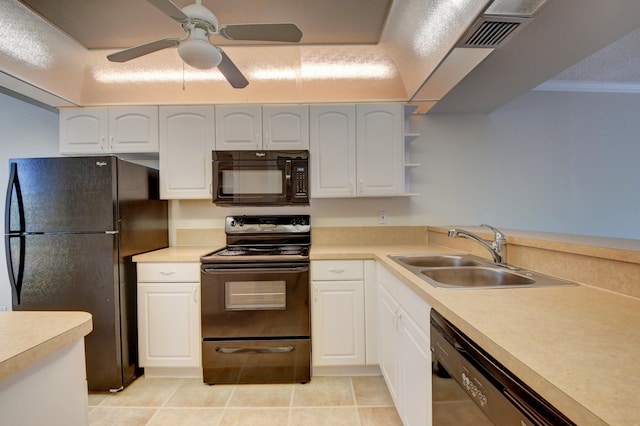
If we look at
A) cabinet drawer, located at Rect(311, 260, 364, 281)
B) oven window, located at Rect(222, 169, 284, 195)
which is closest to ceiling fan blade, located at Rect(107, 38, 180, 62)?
oven window, located at Rect(222, 169, 284, 195)

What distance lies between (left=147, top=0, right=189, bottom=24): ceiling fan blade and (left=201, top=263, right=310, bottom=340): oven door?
145 cm

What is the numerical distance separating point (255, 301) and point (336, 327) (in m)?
0.61

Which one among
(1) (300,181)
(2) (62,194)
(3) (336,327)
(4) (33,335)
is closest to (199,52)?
(1) (300,181)

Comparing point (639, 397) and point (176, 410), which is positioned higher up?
point (639, 397)

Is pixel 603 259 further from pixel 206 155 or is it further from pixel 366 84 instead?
pixel 206 155

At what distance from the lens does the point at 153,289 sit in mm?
2027

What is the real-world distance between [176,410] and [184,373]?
369 mm

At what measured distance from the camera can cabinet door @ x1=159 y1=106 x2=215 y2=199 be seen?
232cm

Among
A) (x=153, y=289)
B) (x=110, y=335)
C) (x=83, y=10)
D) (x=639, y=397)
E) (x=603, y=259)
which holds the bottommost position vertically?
(x=110, y=335)

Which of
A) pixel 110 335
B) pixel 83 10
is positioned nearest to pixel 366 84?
pixel 83 10

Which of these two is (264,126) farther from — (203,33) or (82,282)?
(82,282)

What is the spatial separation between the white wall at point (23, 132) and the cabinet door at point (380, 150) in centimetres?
286

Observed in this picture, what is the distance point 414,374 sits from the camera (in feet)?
4.11

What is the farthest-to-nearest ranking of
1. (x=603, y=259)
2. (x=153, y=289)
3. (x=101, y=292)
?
(x=153, y=289)
(x=101, y=292)
(x=603, y=259)
